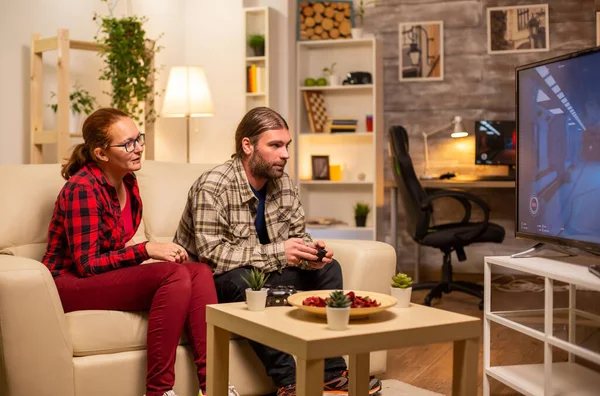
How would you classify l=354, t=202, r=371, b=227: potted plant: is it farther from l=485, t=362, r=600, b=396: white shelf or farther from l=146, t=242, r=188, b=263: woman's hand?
l=146, t=242, r=188, b=263: woman's hand

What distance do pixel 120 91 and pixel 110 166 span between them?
235 cm

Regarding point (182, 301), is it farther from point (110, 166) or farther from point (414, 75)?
point (414, 75)

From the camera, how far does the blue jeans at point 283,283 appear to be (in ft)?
8.29

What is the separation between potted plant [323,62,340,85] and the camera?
20.0 ft

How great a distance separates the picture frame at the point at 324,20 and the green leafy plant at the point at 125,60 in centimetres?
159

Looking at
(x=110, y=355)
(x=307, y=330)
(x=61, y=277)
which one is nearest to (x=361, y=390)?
(x=307, y=330)

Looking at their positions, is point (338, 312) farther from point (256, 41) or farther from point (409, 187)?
point (256, 41)

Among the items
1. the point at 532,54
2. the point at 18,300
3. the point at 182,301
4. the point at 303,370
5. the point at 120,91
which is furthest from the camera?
the point at 532,54

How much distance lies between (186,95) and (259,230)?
2.77 metres

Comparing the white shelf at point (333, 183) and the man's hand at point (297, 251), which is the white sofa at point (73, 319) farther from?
the white shelf at point (333, 183)

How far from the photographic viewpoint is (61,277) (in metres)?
→ 2.54

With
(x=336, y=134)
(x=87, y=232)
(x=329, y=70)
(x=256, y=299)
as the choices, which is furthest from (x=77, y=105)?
(x=256, y=299)

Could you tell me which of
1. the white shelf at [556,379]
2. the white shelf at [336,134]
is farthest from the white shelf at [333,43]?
the white shelf at [556,379]

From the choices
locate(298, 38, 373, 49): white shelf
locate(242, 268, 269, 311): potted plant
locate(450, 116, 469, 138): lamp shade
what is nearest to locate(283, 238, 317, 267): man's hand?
locate(242, 268, 269, 311): potted plant
